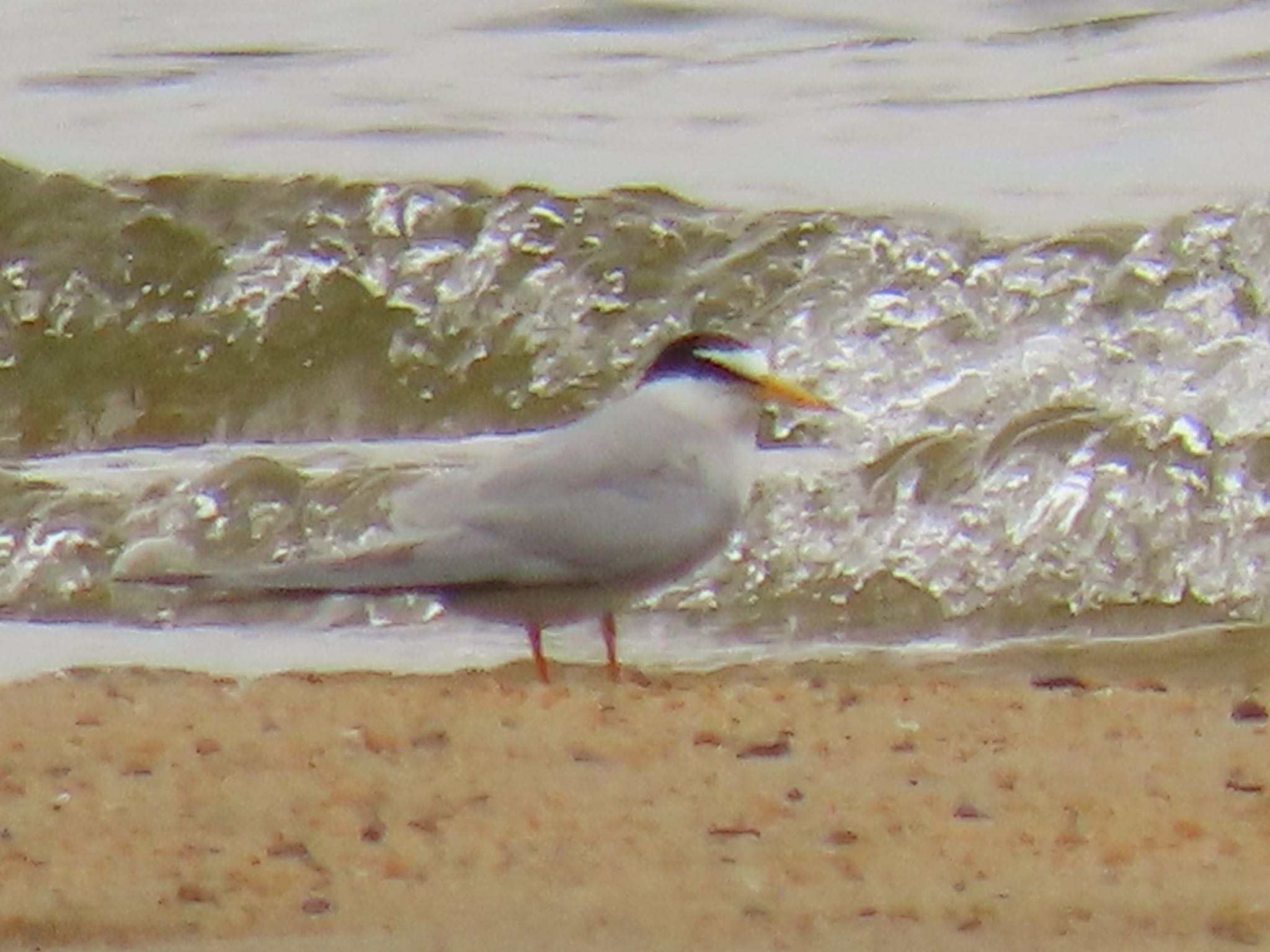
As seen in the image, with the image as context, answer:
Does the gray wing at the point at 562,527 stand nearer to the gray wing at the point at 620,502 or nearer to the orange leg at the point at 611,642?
the gray wing at the point at 620,502

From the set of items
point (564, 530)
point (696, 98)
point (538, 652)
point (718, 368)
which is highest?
point (696, 98)

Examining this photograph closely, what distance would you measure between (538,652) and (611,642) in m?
0.17

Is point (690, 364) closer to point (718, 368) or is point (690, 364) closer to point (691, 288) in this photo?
point (718, 368)

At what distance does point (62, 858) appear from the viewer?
3.93 m

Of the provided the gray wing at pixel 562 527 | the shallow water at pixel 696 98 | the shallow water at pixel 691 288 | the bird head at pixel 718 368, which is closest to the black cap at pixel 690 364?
the bird head at pixel 718 368

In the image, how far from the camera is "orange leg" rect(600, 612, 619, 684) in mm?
5883

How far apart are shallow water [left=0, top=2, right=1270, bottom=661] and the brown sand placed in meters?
2.20

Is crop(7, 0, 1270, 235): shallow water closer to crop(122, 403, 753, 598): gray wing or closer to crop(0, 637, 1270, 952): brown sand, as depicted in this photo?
crop(122, 403, 753, 598): gray wing

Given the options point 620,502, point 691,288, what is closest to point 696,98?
point 691,288

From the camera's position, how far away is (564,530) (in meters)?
5.65

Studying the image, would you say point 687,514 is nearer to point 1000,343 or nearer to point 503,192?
point 1000,343

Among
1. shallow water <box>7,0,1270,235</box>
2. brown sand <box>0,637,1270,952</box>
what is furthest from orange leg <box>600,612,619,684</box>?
shallow water <box>7,0,1270,235</box>

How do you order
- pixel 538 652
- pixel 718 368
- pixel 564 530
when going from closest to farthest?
1. pixel 564 530
2. pixel 538 652
3. pixel 718 368

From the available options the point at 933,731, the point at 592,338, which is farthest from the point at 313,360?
the point at 933,731
